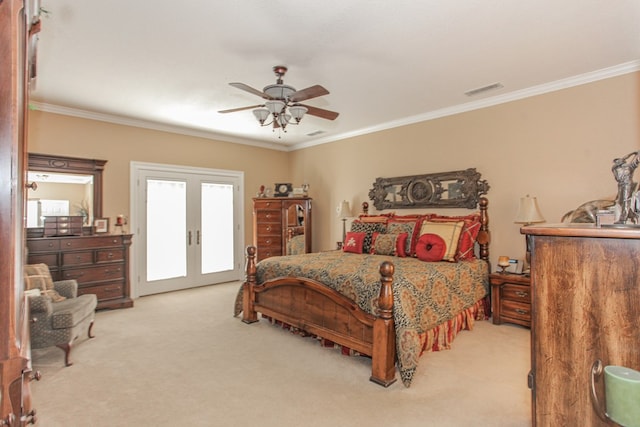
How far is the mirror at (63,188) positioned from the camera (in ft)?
13.8

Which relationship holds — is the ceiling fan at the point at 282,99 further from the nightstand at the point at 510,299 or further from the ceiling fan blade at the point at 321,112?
the nightstand at the point at 510,299

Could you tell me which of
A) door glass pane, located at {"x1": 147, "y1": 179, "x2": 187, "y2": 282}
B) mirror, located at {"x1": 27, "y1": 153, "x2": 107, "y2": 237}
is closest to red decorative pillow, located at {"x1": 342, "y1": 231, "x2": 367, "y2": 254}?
door glass pane, located at {"x1": 147, "y1": 179, "x2": 187, "y2": 282}

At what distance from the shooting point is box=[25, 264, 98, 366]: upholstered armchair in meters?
2.69

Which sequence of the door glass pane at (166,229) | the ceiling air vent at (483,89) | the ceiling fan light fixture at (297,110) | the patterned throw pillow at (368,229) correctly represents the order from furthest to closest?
the door glass pane at (166,229) → the patterned throw pillow at (368,229) → the ceiling air vent at (483,89) → the ceiling fan light fixture at (297,110)

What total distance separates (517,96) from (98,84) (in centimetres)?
479

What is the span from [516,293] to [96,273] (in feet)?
16.6

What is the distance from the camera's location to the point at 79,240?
4.11m

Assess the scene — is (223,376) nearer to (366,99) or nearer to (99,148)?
(366,99)

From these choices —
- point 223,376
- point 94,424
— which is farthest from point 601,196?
point 94,424

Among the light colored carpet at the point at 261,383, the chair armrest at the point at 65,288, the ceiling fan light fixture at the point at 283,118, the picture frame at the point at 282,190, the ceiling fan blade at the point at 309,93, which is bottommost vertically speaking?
the light colored carpet at the point at 261,383

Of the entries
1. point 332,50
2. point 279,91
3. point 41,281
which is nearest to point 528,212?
point 332,50

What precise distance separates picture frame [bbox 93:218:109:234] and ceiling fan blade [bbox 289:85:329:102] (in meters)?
3.46

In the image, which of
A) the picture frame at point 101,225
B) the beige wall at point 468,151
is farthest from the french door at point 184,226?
the picture frame at point 101,225

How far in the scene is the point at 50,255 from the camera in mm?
3910
